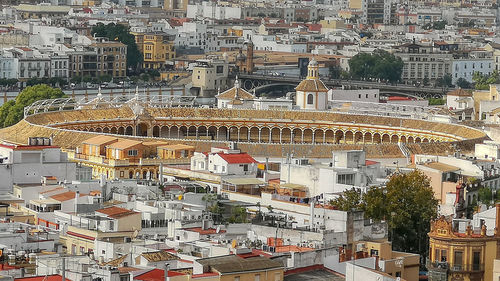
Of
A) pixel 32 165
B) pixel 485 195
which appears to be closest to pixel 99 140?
pixel 32 165

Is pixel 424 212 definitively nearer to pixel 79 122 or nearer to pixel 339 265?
pixel 339 265

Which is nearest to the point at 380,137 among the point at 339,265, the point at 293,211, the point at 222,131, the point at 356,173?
the point at 222,131

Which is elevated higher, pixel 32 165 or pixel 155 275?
pixel 155 275

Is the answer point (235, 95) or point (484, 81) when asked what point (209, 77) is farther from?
point (235, 95)

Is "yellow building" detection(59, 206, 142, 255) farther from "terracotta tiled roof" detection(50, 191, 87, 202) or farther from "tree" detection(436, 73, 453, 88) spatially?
"tree" detection(436, 73, 453, 88)

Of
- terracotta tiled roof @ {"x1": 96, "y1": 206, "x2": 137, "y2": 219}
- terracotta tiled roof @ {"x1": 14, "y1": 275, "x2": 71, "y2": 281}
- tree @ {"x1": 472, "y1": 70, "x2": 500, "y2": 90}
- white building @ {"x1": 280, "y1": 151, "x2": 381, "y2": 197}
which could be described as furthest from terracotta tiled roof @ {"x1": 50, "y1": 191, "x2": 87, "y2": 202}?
tree @ {"x1": 472, "y1": 70, "x2": 500, "y2": 90}

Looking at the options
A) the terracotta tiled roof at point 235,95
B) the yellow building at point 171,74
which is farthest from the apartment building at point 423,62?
the terracotta tiled roof at point 235,95

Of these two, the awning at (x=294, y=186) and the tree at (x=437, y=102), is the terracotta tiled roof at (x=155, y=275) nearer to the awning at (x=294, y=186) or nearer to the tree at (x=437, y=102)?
the awning at (x=294, y=186)
